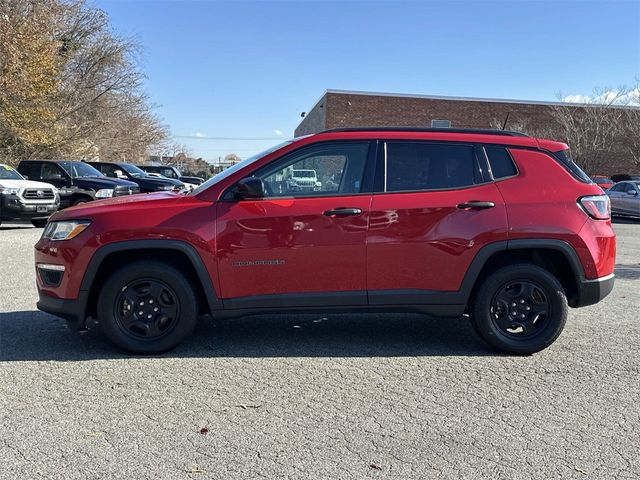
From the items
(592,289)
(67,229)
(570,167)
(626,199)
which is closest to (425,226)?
(570,167)

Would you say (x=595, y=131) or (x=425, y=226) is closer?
(x=425, y=226)

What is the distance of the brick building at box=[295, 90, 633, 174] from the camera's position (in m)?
35.9

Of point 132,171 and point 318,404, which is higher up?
point 132,171

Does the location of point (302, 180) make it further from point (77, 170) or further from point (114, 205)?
point (77, 170)

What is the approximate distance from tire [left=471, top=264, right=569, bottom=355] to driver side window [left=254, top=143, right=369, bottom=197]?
1.43 metres

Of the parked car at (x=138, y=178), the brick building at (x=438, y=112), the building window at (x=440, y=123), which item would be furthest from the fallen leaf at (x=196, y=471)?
the building window at (x=440, y=123)

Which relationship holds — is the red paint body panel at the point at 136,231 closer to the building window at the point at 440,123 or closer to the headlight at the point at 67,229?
the headlight at the point at 67,229

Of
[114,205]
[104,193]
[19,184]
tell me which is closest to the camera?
[114,205]

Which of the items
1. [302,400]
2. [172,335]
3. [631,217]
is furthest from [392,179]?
[631,217]

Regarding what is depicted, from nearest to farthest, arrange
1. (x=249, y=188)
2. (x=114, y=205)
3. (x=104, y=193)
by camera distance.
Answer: (x=249, y=188), (x=114, y=205), (x=104, y=193)

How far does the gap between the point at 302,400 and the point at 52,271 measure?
236cm

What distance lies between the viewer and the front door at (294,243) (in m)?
4.41

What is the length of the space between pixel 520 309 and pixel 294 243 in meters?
2.03

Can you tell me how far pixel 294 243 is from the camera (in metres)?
4.42
